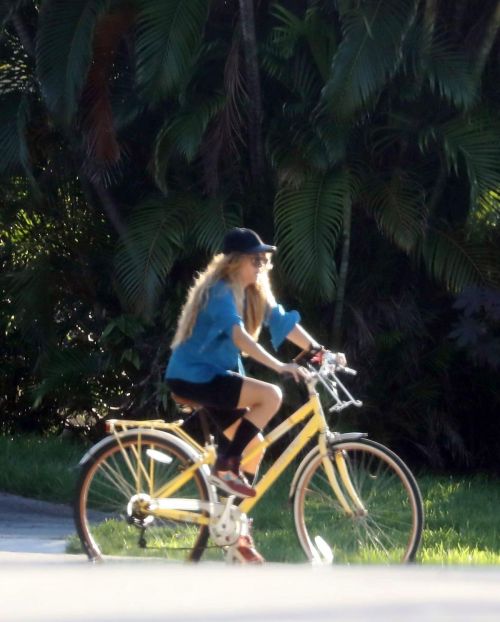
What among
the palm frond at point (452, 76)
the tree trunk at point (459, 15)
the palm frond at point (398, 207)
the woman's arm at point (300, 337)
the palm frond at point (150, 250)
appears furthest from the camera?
the tree trunk at point (459, 15)

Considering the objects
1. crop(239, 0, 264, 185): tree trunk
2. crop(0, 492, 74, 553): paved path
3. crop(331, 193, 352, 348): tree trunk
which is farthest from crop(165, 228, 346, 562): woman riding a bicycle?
crop(239, 0, 264, 185): tree trunk

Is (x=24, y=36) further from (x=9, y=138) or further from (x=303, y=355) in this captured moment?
(x=303, y=355)

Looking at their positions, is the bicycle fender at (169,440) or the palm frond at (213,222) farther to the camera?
the palm frond at (213,222)

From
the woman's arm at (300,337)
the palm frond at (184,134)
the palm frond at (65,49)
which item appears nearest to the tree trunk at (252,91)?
the palm frond at (184,134)

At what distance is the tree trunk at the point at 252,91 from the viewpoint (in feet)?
38.2

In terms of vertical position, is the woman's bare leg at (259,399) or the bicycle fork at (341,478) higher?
the woman's bare leg at (259,399)

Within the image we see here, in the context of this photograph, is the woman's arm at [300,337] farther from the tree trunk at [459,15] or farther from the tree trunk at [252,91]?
the tree trunk at [459,15]

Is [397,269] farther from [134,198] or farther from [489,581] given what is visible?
[489,581]

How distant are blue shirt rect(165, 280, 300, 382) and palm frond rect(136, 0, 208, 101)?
4812 mm

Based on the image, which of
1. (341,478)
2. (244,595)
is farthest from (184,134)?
(244,595)

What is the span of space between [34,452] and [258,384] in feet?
19.5

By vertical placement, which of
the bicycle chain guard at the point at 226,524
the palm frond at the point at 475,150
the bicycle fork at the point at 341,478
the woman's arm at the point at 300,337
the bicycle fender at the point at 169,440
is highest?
the palm frond at the point at 475,150

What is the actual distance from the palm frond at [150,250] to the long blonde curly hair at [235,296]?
4.76m

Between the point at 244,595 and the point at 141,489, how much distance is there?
350cm
